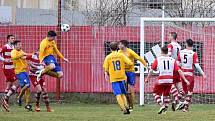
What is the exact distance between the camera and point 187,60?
70.4 feet

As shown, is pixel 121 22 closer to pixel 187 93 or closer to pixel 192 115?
pixel 187 93

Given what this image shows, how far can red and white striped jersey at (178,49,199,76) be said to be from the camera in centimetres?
2141

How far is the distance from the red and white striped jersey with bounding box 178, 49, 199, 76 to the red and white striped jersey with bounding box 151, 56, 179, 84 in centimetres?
164

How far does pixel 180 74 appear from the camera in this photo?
20.1 meters

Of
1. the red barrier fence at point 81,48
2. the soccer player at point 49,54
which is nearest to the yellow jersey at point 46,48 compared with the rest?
the soccer player at point 49,54

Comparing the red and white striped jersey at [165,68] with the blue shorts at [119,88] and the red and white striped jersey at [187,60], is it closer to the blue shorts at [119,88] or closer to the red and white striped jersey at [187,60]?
the blue shorts at [119,88]

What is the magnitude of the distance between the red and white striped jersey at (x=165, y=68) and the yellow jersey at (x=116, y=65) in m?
0.87

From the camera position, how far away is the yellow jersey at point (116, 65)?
19516 mm

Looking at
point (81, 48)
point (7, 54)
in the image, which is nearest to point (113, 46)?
point (7, 54)

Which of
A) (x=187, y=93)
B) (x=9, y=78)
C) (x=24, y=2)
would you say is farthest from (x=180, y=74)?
(x=24, y=2)

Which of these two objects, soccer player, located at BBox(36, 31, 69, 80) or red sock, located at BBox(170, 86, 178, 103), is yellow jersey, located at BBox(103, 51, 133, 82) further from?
red sock, located at BBox(170, 86, 178, 103)

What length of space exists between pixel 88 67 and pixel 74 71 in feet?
1.89

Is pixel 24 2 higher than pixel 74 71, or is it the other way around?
pixel 24 2

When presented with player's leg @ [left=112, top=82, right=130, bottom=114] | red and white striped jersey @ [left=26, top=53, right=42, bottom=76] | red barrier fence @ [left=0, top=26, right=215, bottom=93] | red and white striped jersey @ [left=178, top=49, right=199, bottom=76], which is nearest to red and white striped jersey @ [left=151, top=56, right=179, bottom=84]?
player's leg @ [left=112, top=82, right=130, bottom=114]
